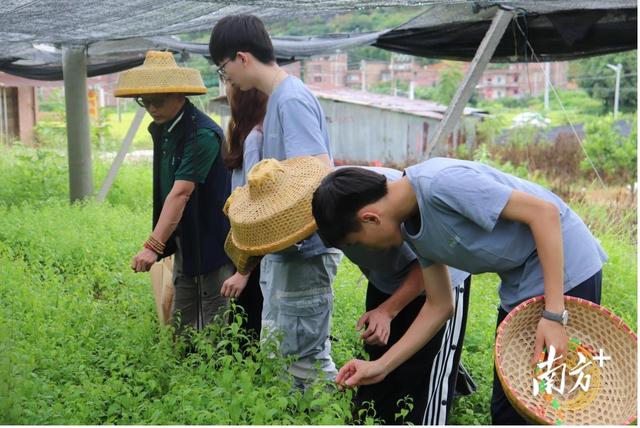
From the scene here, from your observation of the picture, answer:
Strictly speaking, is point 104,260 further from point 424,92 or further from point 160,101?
point 424,92

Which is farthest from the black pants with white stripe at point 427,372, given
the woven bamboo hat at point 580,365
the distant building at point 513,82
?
the distant building at point 513,82

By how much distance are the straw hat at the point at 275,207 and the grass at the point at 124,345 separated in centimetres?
45

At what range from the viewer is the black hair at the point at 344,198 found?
8.34 ft

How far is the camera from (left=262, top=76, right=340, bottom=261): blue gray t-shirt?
330 cm

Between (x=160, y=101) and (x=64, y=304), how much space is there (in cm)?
139

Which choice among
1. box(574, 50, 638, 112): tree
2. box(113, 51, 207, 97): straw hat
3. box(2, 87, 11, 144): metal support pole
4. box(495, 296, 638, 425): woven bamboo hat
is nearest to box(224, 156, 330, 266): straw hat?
box(495, 296, 638, 425): woven bamboo hat

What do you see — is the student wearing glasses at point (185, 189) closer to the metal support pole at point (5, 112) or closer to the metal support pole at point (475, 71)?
the metal support pole at point (475, 71)

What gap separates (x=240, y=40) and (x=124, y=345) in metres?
1.58

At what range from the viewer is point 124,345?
13.2 ft

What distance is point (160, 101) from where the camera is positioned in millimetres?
4172

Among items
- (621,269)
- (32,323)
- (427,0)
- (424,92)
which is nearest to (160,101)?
(32,323)

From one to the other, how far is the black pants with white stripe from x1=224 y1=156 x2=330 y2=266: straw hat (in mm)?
570

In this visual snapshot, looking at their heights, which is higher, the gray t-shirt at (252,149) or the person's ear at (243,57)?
the person's ear at (243,57)

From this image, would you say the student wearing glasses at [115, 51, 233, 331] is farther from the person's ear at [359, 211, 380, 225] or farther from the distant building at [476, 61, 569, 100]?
the distant building at [476, 61, 569, 100]
